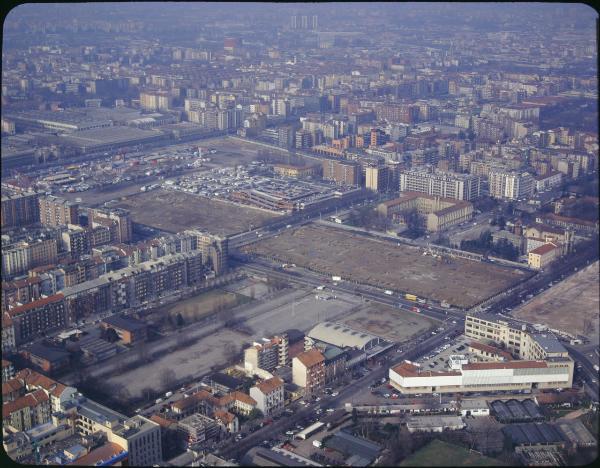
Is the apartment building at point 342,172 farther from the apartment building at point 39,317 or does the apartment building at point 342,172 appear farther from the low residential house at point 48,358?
the low residential house at point 48,358

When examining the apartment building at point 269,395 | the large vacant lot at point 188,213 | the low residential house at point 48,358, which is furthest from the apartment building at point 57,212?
the apartment building at point 269,395

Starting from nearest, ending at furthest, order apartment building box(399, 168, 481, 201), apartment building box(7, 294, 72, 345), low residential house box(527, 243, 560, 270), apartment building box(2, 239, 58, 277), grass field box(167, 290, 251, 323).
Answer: apartment building box(7, 294, 72, 345)
grass field box(167, 290, 251, 323)
apartment building box(2, 239, 58, 277)
low residential house box(527, 243, 560, 270)
apartment building box(399, 168, 481, 201)

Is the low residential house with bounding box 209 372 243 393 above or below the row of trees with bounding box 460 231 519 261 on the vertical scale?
below

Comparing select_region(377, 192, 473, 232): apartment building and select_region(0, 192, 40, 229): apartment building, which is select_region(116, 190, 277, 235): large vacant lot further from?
select_region(377, 192, 473, 232): apartment building

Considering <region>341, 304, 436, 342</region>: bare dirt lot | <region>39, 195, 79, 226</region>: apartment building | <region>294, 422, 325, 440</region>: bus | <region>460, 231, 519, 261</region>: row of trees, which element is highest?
<region>39, 195, 79, 226</region>: apartment building

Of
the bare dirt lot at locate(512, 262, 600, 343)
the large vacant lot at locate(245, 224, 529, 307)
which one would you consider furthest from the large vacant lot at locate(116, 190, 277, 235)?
the bare dirt lot at locate(512, 262, 600, 343)

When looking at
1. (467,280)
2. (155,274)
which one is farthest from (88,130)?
(467,280)
